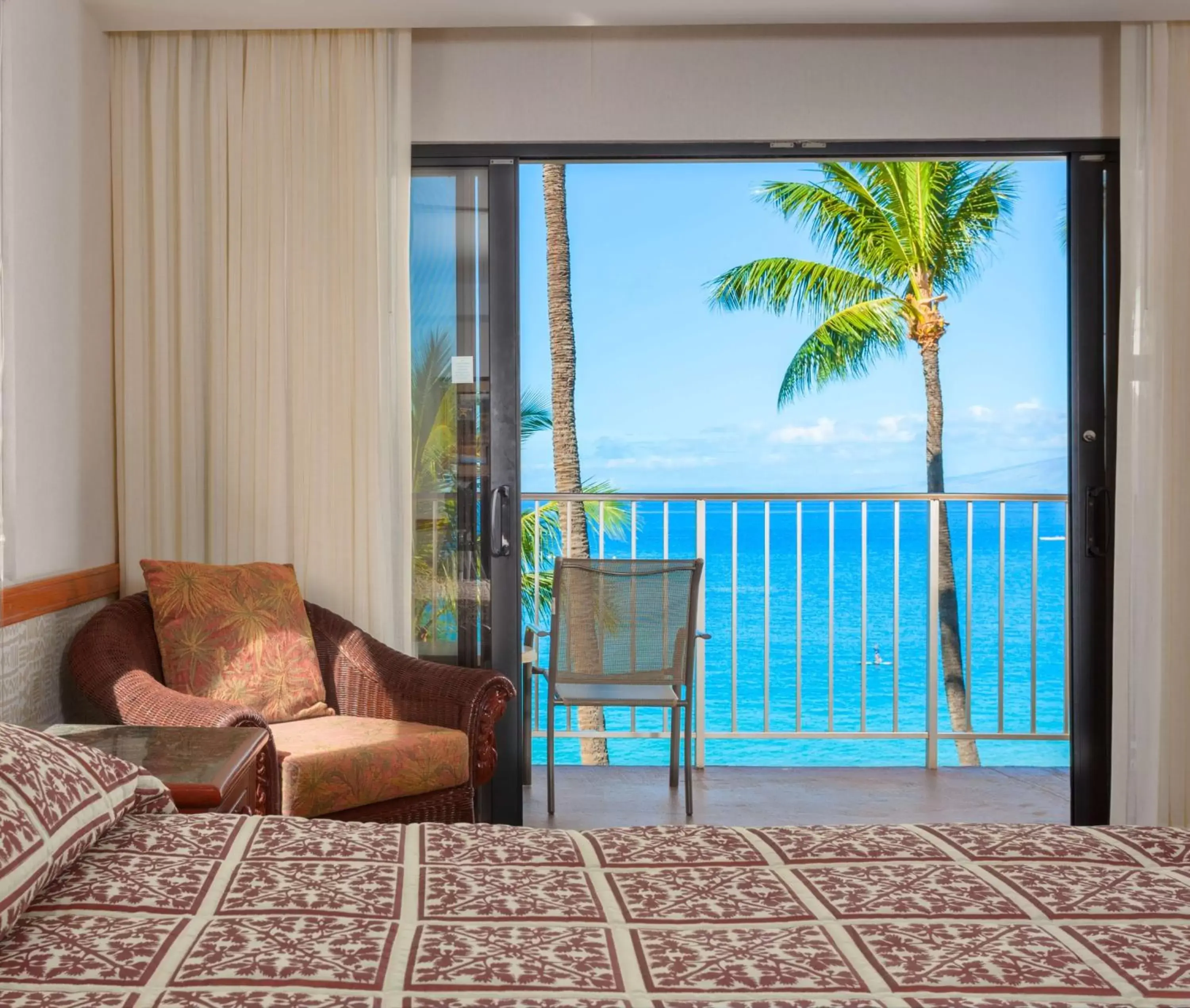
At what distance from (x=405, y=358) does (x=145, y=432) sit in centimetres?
85

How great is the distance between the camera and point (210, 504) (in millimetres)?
3393

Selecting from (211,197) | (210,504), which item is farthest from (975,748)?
(211,197)

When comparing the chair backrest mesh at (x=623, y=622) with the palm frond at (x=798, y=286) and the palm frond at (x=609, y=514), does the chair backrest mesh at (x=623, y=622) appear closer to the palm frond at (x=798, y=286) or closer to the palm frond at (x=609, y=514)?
the palm frond at (x=609, y=514)

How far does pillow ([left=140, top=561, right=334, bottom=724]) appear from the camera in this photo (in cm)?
293

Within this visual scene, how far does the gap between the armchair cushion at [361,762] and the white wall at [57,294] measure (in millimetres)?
856

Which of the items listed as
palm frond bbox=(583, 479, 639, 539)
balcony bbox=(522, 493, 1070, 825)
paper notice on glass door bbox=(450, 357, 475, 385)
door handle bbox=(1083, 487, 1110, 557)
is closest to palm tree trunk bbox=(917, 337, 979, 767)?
balcony bbox=(522, 493, 1070, 825)

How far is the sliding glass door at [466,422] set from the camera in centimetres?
348

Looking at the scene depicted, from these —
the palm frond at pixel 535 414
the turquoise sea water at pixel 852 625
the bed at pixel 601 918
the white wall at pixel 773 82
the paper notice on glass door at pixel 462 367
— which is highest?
the white wall at pixel 773 82

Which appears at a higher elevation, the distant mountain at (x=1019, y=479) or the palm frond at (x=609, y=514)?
the distant mountain at (x=1019, y=479)

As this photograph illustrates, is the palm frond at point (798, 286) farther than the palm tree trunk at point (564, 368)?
Yes

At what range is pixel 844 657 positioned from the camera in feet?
32.6

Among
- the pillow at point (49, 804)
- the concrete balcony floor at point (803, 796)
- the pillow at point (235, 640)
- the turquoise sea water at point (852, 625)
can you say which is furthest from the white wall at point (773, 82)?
the turquoise sea water at point (852, 625)

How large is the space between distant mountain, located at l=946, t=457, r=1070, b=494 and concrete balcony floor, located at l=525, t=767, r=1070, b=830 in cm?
671

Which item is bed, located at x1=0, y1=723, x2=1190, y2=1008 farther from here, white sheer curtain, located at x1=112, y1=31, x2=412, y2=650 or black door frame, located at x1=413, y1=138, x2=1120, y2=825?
black door frame, located at x1=413, y1=138, x2=1120, y2=825
